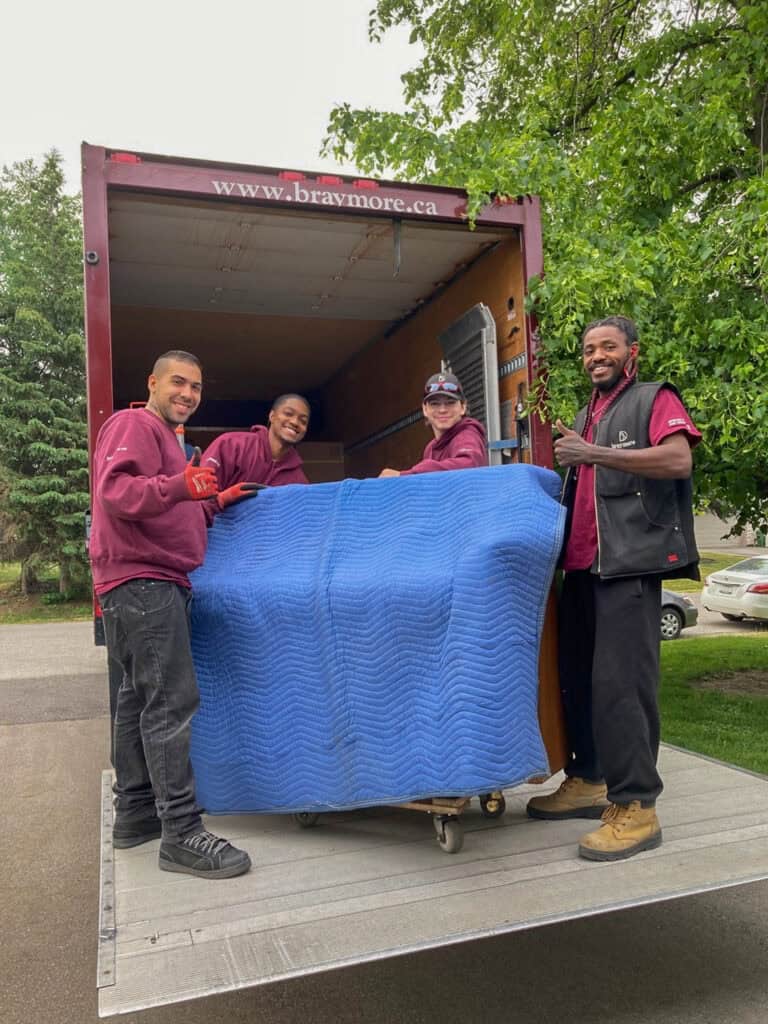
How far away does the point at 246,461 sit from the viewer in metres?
3.78

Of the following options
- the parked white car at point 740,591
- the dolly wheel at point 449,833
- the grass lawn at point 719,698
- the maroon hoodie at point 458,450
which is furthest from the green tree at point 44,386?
the dolly wheel at point 449,833

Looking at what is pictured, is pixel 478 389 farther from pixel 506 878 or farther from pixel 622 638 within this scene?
pixel 506 878

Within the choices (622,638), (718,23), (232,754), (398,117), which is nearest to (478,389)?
(622,638)

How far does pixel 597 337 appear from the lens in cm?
283

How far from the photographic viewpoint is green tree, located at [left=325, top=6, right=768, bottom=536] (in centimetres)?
425

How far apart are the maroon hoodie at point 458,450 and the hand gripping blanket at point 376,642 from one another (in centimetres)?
57

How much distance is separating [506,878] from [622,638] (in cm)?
81

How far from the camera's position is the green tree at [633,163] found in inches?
167

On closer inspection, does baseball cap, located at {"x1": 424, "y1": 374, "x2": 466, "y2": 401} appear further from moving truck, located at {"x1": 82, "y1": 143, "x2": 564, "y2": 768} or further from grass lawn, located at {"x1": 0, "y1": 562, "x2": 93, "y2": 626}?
grass lawn, located at {"x1": 0, "y1": 562, "x2": 93, "y2": 626}

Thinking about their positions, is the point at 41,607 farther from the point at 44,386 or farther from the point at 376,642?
the point at 376,642

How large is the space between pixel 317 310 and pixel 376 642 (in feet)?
13.6

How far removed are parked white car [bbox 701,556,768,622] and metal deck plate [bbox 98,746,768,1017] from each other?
12.1 meters

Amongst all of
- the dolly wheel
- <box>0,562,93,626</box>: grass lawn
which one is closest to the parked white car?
<box>0,562,93,626</box>: grass lawn

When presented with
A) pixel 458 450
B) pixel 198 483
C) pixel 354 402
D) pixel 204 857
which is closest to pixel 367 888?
pixel 204 857
